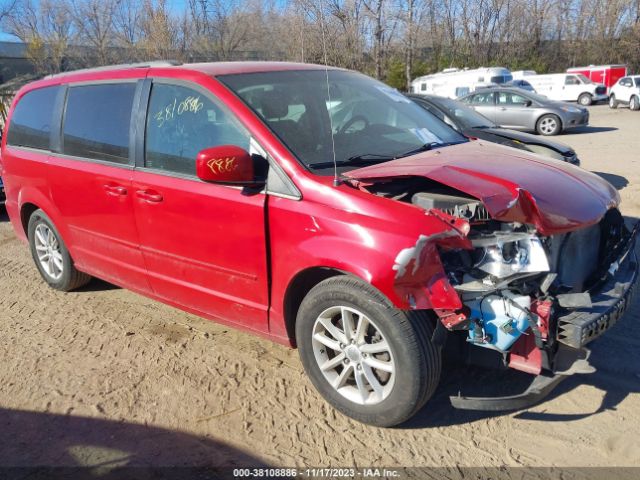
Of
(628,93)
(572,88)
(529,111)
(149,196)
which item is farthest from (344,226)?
(572,88)

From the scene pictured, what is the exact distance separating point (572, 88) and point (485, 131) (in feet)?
80.1

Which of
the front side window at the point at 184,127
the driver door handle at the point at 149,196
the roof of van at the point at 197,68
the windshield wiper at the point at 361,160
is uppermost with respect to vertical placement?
the roof of van at the point at 197,68

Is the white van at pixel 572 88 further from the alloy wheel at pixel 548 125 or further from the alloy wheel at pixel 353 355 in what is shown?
the alloy wheel at pixel 353 355

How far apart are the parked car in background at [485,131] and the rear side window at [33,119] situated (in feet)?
16.9

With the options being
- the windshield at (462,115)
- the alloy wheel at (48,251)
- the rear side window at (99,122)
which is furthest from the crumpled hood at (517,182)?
the windshield at (462,115)

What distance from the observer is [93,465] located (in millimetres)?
2916

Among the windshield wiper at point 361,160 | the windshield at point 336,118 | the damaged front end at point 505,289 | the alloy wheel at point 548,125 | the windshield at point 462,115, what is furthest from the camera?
the alloy wheel at point 548,125

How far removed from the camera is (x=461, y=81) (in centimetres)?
2833

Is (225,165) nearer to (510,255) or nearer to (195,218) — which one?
(195,218)

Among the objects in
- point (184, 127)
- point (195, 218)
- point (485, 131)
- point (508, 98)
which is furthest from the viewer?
point (508, 98)

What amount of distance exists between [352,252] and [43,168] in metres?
3.21

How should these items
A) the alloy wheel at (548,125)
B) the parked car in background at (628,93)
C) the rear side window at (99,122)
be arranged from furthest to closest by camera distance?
the parked car in background at (628,93), the alloy wheel at (548,125), the rear side window at (99,122)

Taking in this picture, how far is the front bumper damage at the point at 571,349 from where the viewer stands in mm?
2703

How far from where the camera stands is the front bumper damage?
270 cm
